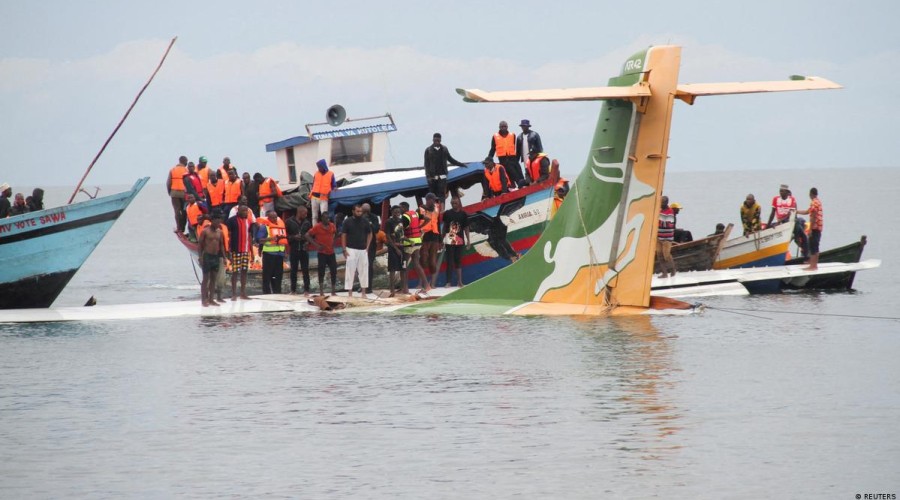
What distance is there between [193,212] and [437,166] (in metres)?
7.19

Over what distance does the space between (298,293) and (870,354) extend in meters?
13.5

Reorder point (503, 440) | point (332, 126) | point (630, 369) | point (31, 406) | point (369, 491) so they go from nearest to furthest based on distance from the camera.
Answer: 1. point (369, 491)
2. point (503, 440)
3. point (31, 406)
4. point (630, 369)
5. point (332, 126)

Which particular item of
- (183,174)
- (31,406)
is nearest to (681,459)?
(31,406)

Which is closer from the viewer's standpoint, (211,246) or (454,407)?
(454,407)

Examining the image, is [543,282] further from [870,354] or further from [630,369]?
[870,354]

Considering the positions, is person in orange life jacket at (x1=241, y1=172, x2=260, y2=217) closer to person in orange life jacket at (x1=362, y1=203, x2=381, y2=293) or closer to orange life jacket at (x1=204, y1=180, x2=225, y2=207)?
orange life jacket at (x1=204, y1=180, x2=225, y2=207)

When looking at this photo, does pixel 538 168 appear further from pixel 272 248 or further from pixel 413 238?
pixel 272 248

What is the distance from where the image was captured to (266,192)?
93.9 ft

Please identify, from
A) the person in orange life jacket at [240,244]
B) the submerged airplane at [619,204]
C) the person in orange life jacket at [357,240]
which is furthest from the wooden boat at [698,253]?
the person in orange life jacket at [240,244]

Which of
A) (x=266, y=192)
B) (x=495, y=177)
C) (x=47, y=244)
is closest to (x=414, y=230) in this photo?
(x=495, y=177)

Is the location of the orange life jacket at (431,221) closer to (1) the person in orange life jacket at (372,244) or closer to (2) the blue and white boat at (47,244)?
(1) the person in orange life jacket at (372,244)

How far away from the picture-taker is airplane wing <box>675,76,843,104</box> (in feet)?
60.7

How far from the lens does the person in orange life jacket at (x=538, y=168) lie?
2716 centimetres

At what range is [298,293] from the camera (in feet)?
93.4
